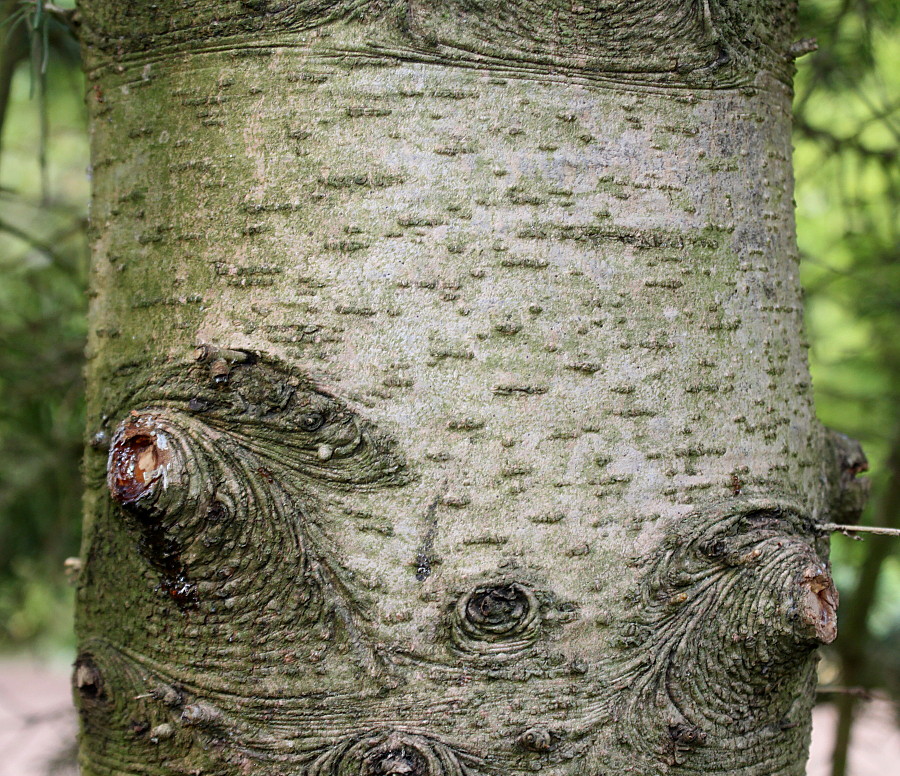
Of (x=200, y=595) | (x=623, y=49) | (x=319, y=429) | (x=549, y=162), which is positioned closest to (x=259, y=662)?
(x=200, y=595)

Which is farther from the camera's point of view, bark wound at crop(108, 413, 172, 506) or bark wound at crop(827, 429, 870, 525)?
bark wound at crop(827, 429, 870, 525)

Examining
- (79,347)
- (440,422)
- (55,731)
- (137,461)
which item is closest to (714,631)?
(440,422)

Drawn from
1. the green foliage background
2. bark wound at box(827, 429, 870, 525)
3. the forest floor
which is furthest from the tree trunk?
the forest floor

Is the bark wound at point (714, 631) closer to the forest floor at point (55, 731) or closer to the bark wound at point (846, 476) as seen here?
the bark wound at point (846, 476)

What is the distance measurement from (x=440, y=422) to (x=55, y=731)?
9.59 feet

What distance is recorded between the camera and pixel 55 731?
317 centimetres

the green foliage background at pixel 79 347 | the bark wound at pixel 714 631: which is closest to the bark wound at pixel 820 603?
the bark wound at pixel 714 631

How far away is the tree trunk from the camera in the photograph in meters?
0.94

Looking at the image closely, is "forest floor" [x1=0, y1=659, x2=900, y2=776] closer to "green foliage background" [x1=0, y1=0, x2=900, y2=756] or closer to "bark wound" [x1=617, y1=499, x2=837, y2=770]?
"green foliage background" [x1=0, y1=0, x2=900, y2=756]

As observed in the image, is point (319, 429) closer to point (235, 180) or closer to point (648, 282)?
point (235, 180)

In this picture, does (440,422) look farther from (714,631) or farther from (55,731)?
(55,731)

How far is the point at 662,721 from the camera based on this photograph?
3.19 ft

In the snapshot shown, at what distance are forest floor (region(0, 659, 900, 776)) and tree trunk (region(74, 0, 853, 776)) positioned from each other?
5.75 feet

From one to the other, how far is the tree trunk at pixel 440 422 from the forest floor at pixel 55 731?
1.75m
